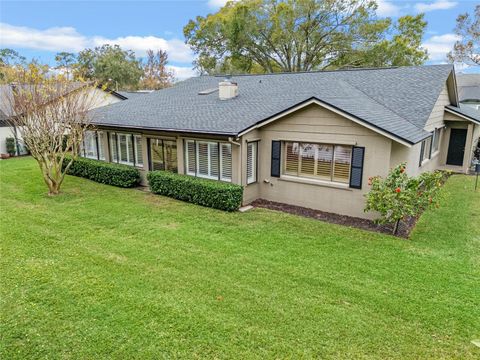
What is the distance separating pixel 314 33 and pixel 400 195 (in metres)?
26.2

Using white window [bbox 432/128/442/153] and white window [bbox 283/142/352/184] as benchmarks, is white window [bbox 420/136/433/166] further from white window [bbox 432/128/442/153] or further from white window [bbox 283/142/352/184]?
white window [bbox 283/142/352/184]

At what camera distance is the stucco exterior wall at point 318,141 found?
9.80 metres

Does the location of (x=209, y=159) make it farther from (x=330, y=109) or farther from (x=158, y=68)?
(x=158, y=68)

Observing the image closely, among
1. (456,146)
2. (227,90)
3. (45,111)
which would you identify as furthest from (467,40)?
(45,111)

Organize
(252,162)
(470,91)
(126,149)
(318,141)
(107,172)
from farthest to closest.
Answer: (470,91) < (126,149) < (107,172) < (252,162) < (318,141)

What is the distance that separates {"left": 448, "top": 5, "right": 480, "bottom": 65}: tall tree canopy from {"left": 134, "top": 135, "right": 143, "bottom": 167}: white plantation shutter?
37.3 metres

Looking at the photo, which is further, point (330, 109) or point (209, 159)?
point (209, 159)

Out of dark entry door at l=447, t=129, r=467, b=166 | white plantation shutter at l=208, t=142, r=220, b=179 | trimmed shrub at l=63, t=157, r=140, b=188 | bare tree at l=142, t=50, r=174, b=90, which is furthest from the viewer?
bare tree at l=142, t=50, r=174, b=90

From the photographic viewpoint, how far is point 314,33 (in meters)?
30.7

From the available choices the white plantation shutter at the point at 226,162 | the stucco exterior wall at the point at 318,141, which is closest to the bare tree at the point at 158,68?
the white plantation shutter at the point at 226,162

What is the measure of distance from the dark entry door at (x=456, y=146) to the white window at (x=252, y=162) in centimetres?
1158

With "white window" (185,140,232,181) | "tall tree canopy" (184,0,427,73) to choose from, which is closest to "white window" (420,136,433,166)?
"white window" (185,140,232,181)

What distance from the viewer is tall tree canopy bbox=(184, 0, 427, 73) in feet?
96.8

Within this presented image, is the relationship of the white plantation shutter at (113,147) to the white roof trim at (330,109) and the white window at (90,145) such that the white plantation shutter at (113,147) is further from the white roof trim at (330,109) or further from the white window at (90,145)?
the white roof trim at (330,109)
